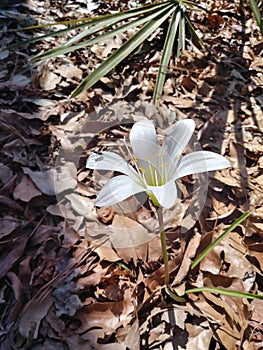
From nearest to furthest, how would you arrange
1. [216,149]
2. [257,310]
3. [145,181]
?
[145,181], [257,310], [216,149]

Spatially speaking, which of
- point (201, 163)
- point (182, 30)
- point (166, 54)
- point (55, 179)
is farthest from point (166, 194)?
point (182, 30)

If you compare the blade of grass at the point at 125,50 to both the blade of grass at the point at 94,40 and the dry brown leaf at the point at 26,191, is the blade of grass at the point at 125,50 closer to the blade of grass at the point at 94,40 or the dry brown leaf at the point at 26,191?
the blade of grass at the point at 94,40

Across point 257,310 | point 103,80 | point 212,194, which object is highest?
point 103,80

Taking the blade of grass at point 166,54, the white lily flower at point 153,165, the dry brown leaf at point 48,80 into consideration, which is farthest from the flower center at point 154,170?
the dry brown leaf at point 48,80

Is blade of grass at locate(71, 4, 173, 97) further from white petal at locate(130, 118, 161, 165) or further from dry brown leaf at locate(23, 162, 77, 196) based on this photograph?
white petal at locate(130, 118, 161, 165)

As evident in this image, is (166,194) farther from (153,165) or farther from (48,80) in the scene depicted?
(48,80)

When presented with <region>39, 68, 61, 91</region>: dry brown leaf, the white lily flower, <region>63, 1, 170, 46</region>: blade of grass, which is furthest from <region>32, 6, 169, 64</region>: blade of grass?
the white lily flower

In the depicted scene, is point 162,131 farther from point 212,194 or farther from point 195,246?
point 195,246

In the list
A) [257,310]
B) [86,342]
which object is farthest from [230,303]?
[86,342]

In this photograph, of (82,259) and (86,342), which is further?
(82,259)
